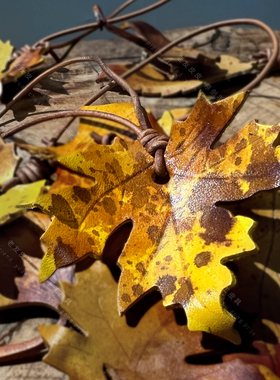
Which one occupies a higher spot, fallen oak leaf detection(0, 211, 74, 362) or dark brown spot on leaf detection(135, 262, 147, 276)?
dark brown spot on leaf detection(135, 262, 147, 276)

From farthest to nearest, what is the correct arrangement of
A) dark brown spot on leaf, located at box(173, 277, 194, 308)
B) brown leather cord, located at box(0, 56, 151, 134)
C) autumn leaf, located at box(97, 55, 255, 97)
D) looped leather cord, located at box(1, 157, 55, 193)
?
autumn leaf, located at box(97, 55, 255, 97) < looped leather cord, located at box(1, 157, 55, 193) < brown leather cord, located at box(0, 56, 151, 134) < dark brown spot on leaf, located at box(173, 277, 194, 308)

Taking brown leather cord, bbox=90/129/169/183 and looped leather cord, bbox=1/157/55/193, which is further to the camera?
looped leather cord, bbox=1/157/55/193

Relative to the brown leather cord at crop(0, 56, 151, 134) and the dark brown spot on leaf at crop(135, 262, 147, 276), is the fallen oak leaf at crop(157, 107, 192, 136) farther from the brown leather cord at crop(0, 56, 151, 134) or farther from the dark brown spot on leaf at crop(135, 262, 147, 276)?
the dark brown spot on leaf at crop(135, 262, 147, 276)

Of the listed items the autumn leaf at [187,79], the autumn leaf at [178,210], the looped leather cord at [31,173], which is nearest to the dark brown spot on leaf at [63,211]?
the autumn leaf at [178,210]

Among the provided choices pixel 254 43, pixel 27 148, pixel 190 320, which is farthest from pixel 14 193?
pixel 254 43

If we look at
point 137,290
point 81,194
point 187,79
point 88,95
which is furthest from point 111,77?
point 187,79

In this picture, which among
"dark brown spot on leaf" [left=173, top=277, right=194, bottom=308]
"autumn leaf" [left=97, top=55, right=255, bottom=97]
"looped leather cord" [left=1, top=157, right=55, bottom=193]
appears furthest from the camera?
"autumn leaf" [left=97, top=55, right=255, bottom=97]

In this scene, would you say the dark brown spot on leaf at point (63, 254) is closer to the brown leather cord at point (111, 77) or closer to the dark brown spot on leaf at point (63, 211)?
the dark brown spot on leaf at point (63, 211)

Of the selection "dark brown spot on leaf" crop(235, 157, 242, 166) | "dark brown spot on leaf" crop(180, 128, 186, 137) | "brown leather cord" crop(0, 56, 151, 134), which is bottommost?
"dark brown spot on leaf" crop(235, 157, 242, 166)

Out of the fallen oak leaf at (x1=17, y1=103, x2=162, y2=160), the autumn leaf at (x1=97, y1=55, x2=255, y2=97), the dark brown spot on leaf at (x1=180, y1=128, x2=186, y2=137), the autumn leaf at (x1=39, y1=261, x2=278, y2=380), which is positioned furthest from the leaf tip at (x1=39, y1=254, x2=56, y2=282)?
the autumn leaf at (x1=97, y1=55, x2=255, y2=97)
